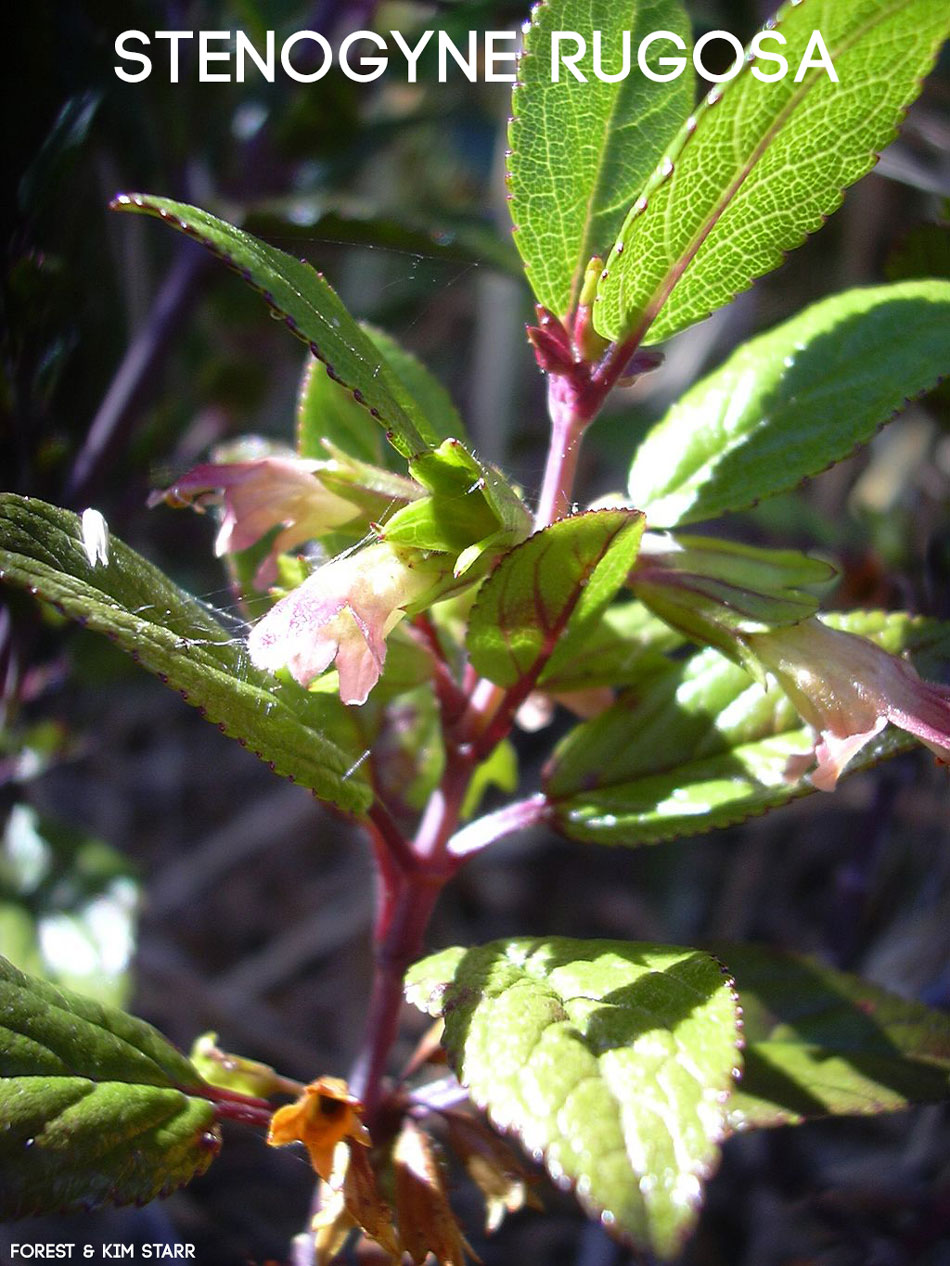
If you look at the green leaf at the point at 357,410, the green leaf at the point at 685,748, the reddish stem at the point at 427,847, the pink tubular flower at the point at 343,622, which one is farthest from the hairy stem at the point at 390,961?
the green leaf at the point at 357,410

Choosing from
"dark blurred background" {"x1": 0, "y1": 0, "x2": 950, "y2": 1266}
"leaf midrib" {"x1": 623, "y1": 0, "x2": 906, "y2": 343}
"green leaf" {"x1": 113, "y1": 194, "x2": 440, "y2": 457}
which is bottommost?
"dark blurred background" {"x1": 0, "y1": 0, "x2": 950, "y2": 1266}

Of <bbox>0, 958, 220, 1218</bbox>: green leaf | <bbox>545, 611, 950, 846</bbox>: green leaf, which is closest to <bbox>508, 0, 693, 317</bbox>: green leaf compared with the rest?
<bbox>545, 611, 950, 846</bbox>: green leaf

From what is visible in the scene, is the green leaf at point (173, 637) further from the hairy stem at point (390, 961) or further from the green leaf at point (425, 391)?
the green leaf at point (425, 391)

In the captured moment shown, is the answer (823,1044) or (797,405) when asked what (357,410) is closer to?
(797,405)

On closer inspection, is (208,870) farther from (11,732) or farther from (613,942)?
(613,942)

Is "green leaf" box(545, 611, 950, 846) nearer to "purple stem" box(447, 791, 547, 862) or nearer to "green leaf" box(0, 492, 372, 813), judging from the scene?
"purple stem" box(447, 791, 547, 862)

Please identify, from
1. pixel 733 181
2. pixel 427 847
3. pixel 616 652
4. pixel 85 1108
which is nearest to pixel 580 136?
pixel 733 181

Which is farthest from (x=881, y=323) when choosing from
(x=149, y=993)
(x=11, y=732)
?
(x=149, y=993)
